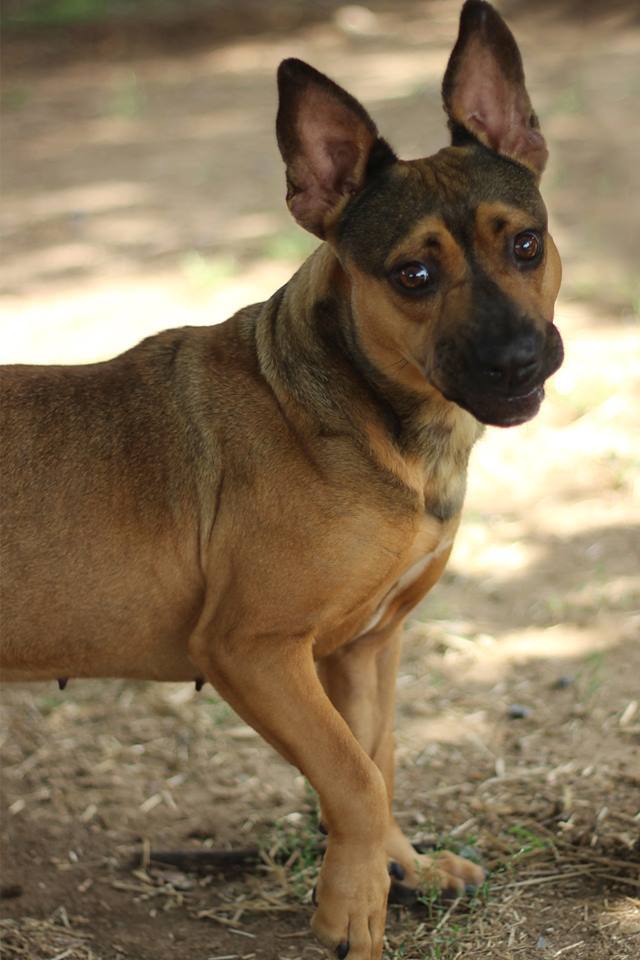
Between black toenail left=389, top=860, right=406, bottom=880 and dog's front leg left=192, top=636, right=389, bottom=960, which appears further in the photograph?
black toenail left=389, top=860, right=406, bottom=880

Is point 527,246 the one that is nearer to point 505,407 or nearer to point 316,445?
point 505,407

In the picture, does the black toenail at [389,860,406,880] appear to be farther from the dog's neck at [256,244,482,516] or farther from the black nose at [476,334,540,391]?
the black nose at [476,334,540,391]

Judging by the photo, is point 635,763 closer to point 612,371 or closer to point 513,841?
point 513,841

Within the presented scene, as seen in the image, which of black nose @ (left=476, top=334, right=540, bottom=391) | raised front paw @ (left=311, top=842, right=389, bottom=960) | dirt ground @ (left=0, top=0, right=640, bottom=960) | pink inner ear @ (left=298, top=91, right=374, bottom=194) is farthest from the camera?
dirt ground @ (left=0, top=0, right=640, bottom=960)

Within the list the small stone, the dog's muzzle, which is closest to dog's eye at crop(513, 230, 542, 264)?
the dog's muzzle

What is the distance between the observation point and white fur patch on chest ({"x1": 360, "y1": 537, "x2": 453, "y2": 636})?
3900 mm

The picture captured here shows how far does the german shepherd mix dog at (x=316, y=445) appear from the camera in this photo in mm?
3607

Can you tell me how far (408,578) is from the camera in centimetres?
393

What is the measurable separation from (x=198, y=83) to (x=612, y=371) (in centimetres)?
871

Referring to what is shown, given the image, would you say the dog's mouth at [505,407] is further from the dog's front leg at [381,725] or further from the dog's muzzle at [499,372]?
the dog's front leg at [381,725]

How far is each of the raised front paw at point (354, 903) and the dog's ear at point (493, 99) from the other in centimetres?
199

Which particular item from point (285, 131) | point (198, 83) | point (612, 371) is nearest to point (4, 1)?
point (198, 83)

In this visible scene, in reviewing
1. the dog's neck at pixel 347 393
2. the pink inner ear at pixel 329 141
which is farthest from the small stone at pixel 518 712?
the pink inner ear at pixel 329 141

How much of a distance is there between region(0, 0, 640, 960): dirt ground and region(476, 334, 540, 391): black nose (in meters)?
1.60
